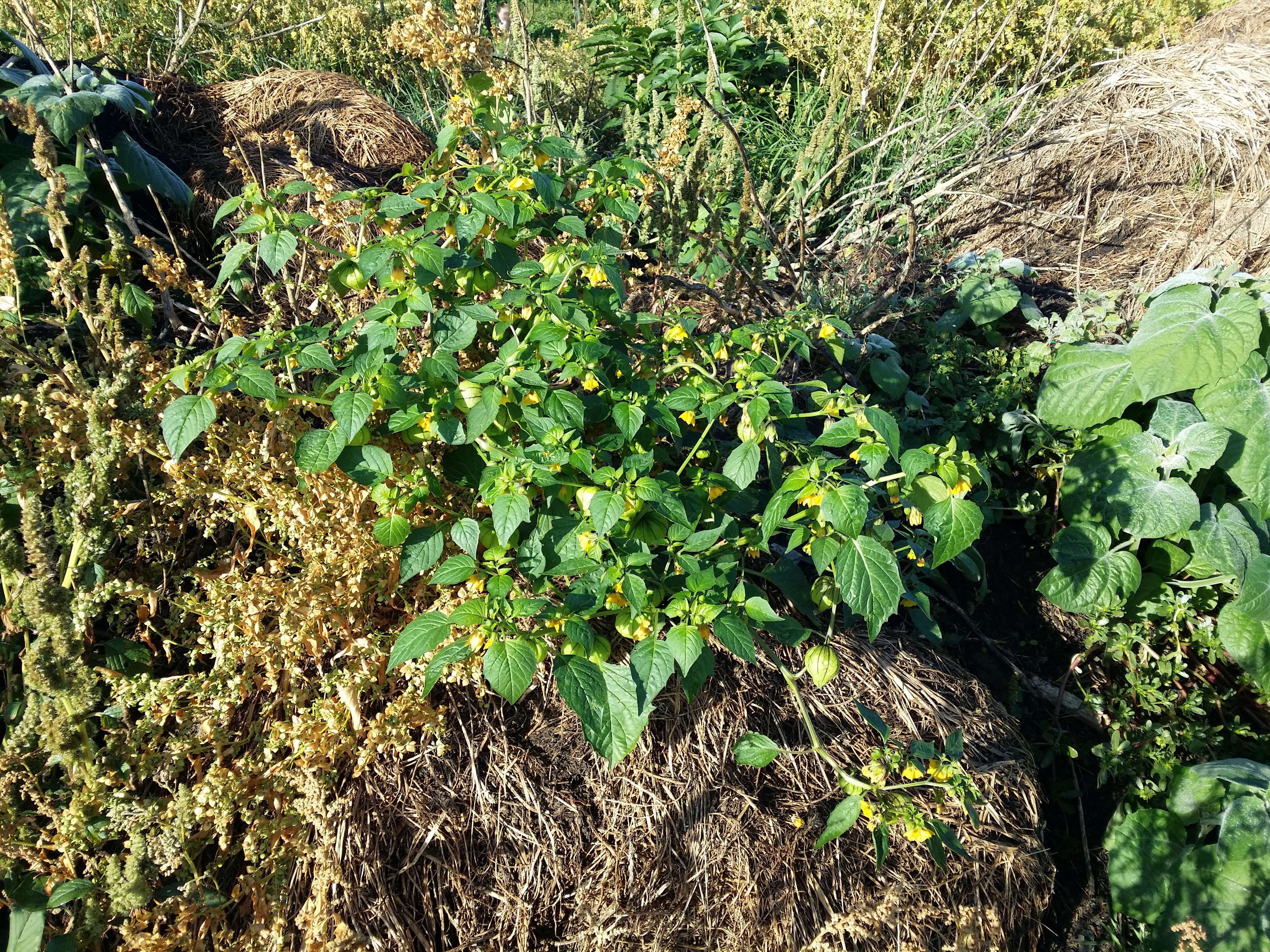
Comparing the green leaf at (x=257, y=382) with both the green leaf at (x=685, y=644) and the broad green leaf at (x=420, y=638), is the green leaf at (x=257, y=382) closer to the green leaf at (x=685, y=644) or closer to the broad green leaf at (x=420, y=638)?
the broad green leaf at (x=420, y=638)

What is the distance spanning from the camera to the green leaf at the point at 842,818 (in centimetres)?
157

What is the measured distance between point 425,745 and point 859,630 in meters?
1.09

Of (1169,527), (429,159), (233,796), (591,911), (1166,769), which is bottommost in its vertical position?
(1166,769)

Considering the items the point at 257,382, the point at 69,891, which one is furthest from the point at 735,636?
the point at 69,891

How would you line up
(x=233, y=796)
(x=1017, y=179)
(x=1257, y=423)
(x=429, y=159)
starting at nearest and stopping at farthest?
(x=233, y=796) → (x=429, y=159) → (x=1257, y=423) → (x=1017, y=179)

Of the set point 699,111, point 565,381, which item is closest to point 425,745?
point 565,381

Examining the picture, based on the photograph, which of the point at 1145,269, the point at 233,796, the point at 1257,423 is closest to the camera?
the point at 233,796

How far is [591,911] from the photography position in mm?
1636

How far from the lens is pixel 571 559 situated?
59.9 inches

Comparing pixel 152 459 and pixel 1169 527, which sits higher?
pixel 152 459

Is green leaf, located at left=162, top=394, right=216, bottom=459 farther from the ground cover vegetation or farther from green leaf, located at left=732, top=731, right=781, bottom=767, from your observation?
green leaf, located at left=732, top=731, right=781, bottom=767

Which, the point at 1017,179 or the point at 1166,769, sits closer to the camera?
the point at 1166,769

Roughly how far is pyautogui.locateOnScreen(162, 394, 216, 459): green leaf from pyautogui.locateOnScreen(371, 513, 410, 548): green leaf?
1.14 feet

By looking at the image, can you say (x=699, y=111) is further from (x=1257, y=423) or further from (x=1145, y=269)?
(x=1257, y=423)
